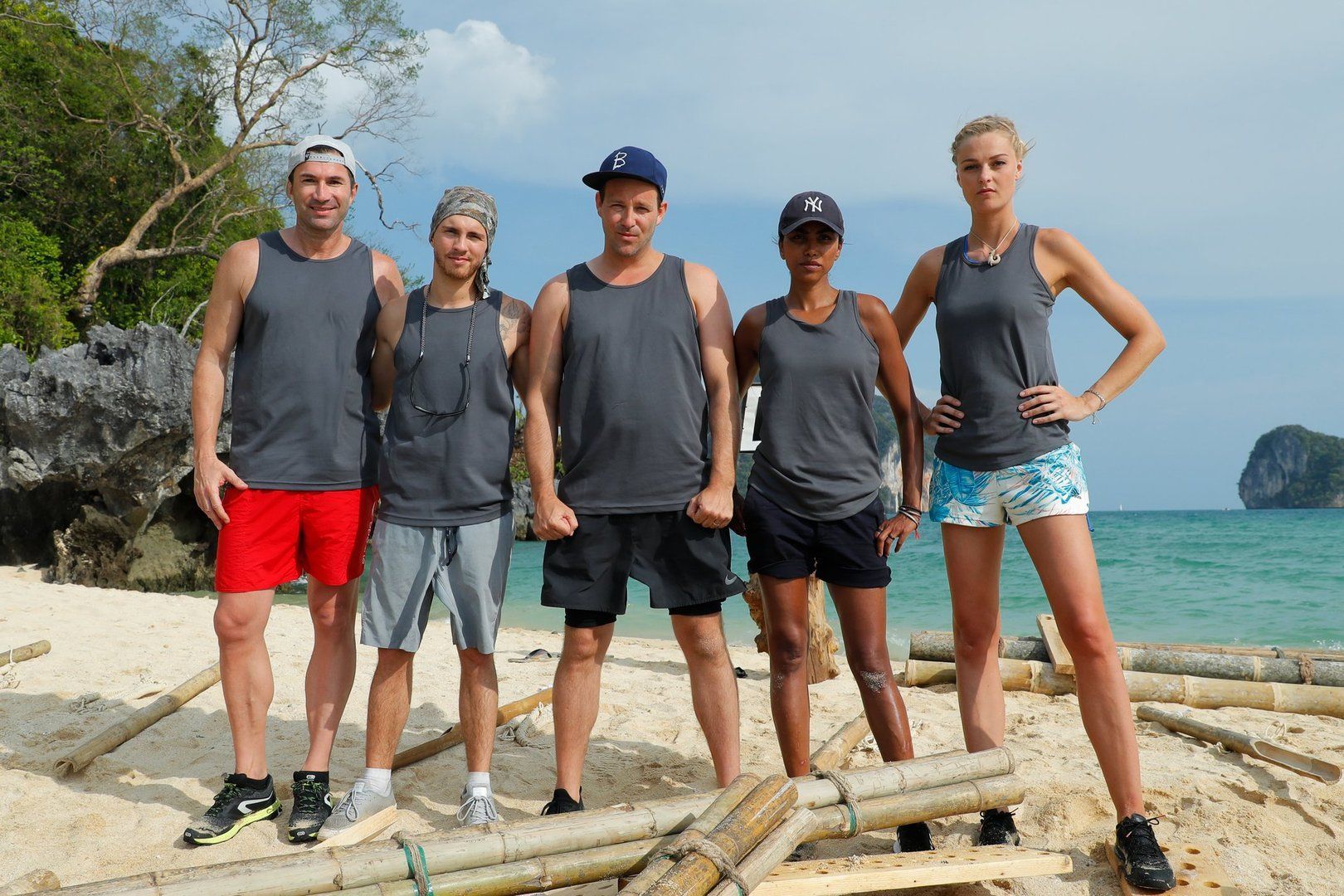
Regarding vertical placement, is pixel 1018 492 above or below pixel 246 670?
above

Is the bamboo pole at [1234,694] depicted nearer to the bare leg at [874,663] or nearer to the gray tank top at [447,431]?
the bare leg at [874,663]

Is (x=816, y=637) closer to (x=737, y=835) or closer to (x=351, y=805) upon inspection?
(x=351, y=805)

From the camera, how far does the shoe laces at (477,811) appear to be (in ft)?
12.2

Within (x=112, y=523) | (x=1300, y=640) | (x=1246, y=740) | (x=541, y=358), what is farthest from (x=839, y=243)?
(x=1300, y=640)

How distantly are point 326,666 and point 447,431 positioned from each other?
1208 millimetres

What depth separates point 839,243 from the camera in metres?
3.76

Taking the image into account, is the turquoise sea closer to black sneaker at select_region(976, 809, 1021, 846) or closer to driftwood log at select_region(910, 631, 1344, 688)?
driftwood log at select_region(910, 631, 1344, 688)

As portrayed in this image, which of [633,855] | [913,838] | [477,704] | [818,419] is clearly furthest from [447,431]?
[913,838]

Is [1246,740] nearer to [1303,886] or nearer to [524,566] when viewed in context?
[1303,886]

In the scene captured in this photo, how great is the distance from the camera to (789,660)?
3.70 m

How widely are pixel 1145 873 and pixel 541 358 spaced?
9.44ft

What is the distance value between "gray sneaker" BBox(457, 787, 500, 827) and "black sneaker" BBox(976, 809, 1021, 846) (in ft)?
6.44

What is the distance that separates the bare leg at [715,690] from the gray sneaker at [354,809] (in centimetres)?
140

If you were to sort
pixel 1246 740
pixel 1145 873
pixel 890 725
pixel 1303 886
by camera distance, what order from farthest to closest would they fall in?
pixel 1246 740, pixel 890 725, pixel 1303 886, pixel 1145 873
